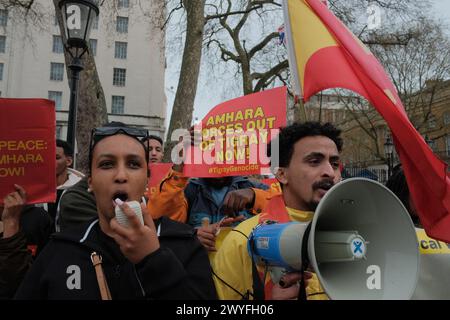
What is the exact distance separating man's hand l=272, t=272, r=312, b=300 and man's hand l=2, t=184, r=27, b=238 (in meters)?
1.40

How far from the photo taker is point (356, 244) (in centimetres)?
142

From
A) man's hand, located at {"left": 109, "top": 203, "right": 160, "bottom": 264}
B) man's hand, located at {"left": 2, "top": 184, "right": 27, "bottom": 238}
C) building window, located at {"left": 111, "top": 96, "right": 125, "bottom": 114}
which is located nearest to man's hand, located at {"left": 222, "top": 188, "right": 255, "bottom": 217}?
man's hand, located at {"left": 109, "top": 203, "right": 160, "bottom": 264}

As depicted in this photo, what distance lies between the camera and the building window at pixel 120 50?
122 ft

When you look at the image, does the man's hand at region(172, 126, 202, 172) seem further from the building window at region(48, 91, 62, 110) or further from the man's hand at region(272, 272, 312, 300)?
the building window at region(48, 91, 62, 110)

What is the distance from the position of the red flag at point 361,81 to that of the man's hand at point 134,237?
1373mm

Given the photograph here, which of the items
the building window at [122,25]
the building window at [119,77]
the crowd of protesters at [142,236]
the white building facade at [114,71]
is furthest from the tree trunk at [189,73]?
the building window at [122,25]

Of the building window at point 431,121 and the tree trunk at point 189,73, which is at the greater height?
the building window at point 431,121

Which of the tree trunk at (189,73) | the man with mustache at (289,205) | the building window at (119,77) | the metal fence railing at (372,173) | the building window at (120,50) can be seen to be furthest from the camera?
the building window at (119,77)

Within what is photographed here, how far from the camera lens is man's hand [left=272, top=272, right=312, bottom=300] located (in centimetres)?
139

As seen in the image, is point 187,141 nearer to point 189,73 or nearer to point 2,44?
point 189,73

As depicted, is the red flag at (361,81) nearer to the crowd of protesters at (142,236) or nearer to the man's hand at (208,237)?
the crowd of protesters at (142,236)

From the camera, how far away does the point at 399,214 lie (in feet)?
4.91
